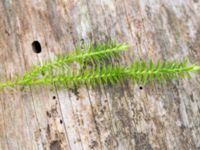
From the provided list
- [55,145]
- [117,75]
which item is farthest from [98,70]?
[55,145]

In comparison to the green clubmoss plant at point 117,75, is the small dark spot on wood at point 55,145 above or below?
below

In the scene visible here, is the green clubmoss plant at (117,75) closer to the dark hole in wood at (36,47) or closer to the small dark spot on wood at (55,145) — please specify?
Result: the dark hole in wood at (36,47)

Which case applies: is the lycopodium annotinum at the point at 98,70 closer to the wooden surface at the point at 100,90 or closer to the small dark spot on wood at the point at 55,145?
the wooden surface at the point at 100,90

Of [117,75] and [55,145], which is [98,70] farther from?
[55,145]

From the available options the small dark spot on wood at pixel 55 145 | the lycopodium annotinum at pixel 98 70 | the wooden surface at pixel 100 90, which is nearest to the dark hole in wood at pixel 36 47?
the wooden surface at pixel 100 90

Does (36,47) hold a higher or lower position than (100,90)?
higher

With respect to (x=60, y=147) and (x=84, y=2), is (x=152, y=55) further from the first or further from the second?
(x=60, y=147)

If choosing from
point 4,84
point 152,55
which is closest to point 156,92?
point 152,55

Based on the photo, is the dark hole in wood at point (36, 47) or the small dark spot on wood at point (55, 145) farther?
the dark hole in wood at point (36, 47)

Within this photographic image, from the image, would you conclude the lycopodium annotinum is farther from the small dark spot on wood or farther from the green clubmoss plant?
the small dark spot on wood
